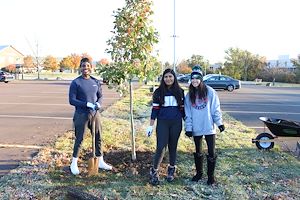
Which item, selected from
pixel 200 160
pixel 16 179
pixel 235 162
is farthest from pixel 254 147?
pixel 16 179

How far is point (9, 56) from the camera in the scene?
87312 mm

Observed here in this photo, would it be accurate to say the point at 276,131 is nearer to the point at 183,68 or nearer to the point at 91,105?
the point at 91,105

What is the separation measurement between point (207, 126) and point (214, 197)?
40.7 inches

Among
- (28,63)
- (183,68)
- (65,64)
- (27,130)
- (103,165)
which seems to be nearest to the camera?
(103,165)

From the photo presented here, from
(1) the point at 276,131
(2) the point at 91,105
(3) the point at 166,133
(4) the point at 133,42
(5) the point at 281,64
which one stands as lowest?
(1) the point at 276,131

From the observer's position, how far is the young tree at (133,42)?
5.63m

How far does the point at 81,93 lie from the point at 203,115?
1925mm

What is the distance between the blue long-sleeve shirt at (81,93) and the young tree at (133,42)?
0.46 metres

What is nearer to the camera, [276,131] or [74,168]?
[74,168]

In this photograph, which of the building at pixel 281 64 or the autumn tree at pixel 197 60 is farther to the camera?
the autumn tree at pixel 197 60

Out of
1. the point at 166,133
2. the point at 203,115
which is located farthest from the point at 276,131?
the point at 166,133

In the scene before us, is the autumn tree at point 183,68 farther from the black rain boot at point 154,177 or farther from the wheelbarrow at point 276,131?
the black rain boot at point 154,177

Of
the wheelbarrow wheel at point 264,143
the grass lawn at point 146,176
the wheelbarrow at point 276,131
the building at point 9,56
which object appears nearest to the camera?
the grass lawn at point 146,176

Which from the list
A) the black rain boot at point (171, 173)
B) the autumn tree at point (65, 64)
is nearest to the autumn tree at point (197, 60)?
the autumn tree at point (65, 64)
